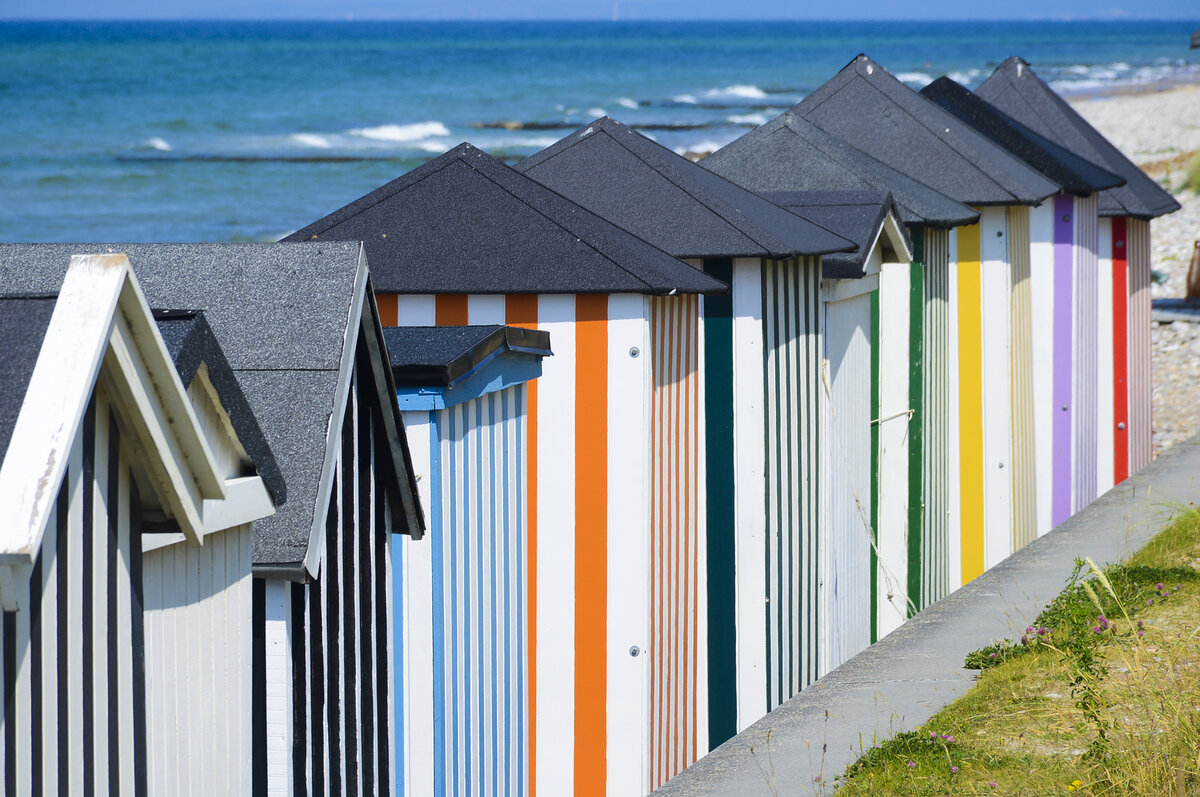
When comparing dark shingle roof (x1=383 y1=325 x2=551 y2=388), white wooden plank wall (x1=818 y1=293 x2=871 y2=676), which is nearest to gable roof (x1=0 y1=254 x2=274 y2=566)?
dark shingle roof (x1=383 y1=325 x2=551 y2=388)

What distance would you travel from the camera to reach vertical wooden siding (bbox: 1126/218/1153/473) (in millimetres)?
12812

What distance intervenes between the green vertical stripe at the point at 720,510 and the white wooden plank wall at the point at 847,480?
1.01m

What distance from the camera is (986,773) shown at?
180 inches

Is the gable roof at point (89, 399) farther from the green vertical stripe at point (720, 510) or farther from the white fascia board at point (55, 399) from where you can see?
the green vertical stripe at point (720, 510)

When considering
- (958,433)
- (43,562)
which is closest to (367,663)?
(43,562)

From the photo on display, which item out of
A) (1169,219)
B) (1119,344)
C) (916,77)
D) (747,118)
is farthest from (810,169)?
(916,77)

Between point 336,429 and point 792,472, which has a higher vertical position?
point 336,429

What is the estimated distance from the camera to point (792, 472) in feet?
25.1

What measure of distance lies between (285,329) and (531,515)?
9.83ft

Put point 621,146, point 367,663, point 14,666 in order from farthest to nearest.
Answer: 1. point 621,146
2. point 367,663
3. point 14,666

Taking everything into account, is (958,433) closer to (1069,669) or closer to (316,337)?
(1069,669)

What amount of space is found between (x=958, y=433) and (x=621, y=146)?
3.78 m

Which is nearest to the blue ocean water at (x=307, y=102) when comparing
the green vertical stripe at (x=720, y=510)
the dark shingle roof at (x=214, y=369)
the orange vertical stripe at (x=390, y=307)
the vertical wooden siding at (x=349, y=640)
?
the green vertical stripe at (x=720, y=510)

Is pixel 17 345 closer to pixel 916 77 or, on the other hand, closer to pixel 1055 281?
pixel 1055 281
